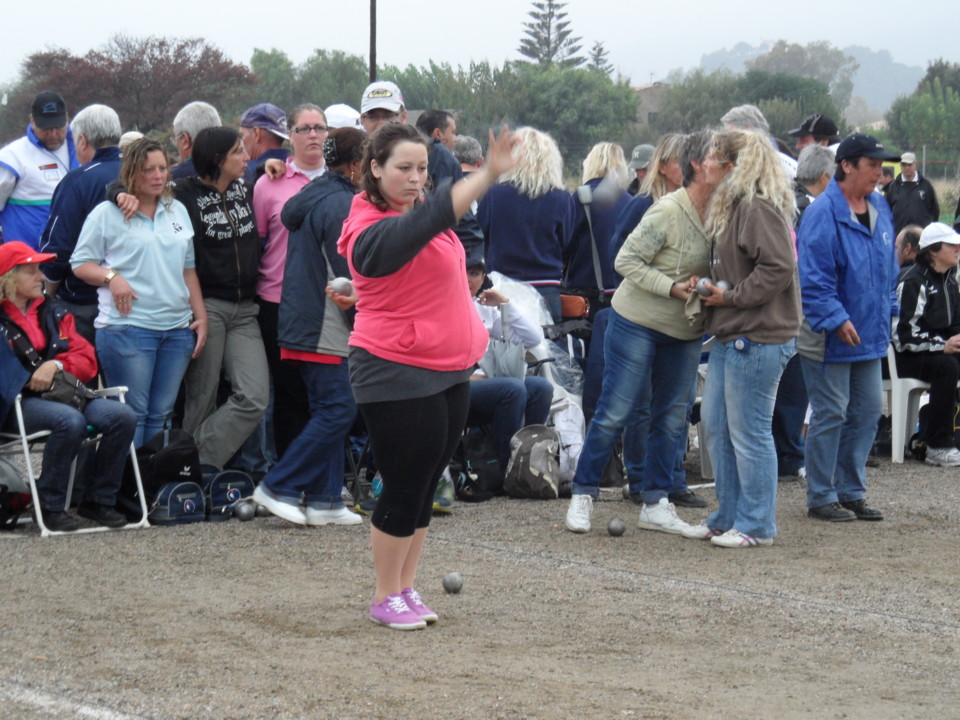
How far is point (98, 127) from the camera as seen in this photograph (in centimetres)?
821

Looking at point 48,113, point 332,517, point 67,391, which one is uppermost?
point 48,113

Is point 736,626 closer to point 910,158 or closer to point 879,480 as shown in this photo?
point 879,480

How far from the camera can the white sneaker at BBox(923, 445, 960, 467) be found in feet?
32.0

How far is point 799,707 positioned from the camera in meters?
4.37

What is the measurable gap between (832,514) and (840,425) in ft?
1.70

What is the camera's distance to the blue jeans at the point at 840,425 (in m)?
7.63

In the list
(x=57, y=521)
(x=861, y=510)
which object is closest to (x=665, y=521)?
(x=861, y=510)

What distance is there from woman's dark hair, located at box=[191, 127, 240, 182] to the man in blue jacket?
3.21 meters

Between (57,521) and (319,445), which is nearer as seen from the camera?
(57,521)

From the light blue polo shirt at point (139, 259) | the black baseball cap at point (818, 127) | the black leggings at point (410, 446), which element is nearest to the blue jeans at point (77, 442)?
the light blue polo shirt at point (139, 259)

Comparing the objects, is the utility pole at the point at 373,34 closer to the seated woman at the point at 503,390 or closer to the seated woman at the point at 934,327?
the seated woman at the point at 934,327

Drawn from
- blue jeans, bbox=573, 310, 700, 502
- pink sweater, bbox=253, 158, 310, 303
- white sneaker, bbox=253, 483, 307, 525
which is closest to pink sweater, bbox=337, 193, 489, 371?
blue jeans, bbox=573, 310, 700, 502

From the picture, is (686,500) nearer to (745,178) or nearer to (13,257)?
(745,178)

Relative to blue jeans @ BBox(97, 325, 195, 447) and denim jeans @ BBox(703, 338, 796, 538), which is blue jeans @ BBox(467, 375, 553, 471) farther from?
blue jeans @ BBox(97, 325, 195, 447)
